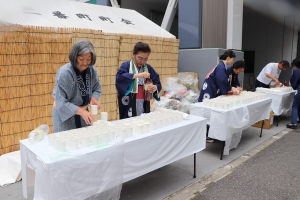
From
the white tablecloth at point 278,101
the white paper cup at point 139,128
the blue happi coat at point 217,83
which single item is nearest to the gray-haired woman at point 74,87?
the white paper cup at point 139,128

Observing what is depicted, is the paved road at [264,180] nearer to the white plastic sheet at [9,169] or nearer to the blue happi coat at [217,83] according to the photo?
the blue happi coat at [217,83]

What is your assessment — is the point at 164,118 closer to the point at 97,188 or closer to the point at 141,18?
the point at 97,188

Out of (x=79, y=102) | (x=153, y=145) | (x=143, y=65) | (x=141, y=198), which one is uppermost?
(x=143, y=65)

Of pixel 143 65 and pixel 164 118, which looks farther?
pixel 143 65

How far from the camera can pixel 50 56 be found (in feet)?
14.1

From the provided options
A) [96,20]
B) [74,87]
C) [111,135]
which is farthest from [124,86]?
[96,20]

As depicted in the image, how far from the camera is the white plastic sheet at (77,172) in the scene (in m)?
1.85

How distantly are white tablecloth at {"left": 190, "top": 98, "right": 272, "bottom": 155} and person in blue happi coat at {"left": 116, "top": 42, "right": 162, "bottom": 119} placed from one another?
1016 mm

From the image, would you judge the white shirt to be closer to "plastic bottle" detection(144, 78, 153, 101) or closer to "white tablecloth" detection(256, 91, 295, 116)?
"white tablecloth" detection(256, 91, 295, 116)

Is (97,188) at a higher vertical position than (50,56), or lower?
lower

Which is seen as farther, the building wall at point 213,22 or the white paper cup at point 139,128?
the building wall at point 213,22

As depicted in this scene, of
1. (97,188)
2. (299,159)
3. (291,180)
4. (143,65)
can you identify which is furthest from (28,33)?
(299,159)

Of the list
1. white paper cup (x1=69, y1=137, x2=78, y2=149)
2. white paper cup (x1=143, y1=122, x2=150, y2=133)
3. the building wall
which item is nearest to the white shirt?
the building wall

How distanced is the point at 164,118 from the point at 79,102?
0.98 m
